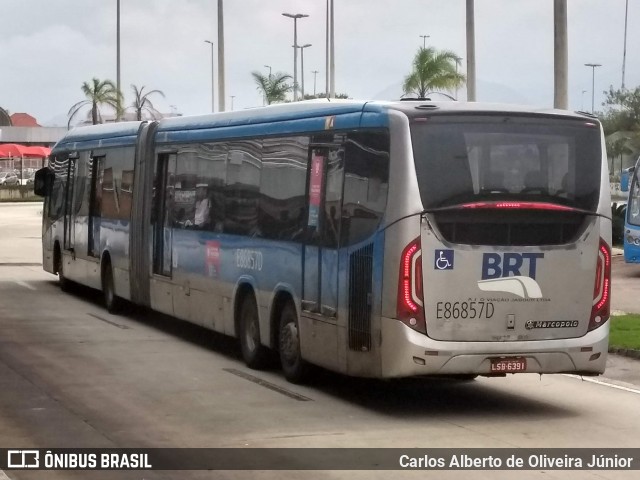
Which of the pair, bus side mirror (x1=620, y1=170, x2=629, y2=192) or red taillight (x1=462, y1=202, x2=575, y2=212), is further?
bus side mirror (x1=620, y1=170, x2=629, y2=192)

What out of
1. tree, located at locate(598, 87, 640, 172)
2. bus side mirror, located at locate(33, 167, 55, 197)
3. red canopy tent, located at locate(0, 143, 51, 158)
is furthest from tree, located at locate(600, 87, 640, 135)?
bus side mirror, located at locate(33, 167, 55, 197)

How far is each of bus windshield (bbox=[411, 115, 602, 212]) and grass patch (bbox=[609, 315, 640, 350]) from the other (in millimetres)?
5428

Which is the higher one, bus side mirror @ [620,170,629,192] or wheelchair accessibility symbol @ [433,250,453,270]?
bus side mirror @ [620,170,629,192]

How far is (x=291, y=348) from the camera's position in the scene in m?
15.3

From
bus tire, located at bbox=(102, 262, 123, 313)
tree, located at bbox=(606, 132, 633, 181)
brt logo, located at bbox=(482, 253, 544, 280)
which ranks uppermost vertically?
tree, located at bbox=(606, 132, 633, 181)

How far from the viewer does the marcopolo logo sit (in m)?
13.0

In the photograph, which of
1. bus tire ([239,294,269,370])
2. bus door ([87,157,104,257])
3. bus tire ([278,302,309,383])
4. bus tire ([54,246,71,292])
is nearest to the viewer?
bus tire ([278,302,309,383])

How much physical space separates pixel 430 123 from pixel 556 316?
2153 millimetres

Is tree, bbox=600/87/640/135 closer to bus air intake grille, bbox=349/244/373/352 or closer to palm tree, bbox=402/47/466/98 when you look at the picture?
palm tree, bbox=402/47/466/98

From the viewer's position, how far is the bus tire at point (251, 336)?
53.7ft

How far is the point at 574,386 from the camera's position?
51.6 feet

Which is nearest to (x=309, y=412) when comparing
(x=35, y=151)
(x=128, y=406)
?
(x=128, y=406)

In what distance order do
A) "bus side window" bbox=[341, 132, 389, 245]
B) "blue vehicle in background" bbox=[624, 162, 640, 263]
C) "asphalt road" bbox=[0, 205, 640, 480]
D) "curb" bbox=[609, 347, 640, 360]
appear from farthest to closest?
"blue vehicle in background" bbox=[624, 162, 640, 263] < "curb" bbox=[609, 347, 640, 360] < "bus side window" bbox=[341, 132, 389, 245] < "asphalt road" bbox=[0, 205, 640, 480]

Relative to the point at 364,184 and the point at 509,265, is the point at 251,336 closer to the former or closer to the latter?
the point at 364,184
